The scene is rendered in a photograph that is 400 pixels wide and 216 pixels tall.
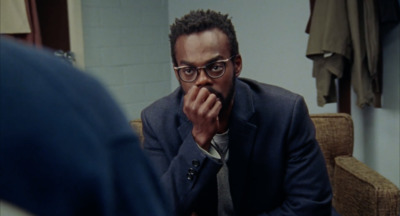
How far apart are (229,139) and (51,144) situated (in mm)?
1248

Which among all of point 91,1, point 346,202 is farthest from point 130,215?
point 91,1

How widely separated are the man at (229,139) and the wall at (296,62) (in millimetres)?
1138

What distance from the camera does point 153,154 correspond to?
1.61 meters

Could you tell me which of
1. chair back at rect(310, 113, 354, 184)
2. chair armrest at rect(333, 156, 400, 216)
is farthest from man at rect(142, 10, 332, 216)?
chair back at rect(310, 113, 354, 184)

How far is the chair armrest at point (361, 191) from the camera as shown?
165 centimetres

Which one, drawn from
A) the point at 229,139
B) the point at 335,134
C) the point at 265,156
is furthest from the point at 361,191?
the point at 229,139

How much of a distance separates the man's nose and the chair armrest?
2.15ft

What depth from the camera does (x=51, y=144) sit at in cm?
31

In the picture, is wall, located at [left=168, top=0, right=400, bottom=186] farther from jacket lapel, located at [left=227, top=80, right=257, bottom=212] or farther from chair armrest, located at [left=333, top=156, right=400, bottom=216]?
jacket lapel, located at [left=227, top=80, right=257, bottom=212]

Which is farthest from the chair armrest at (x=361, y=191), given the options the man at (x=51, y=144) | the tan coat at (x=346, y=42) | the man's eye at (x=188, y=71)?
the man at (x=51, y=144)

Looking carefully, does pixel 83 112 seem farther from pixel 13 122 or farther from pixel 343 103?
pixel 343 103

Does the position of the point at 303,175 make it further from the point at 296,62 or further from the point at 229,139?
the point at 296,62

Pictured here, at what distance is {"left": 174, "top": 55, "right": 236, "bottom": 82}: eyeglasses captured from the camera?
149 centimetres

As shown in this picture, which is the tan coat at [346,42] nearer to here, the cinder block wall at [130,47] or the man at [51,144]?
the cinder block wall at [130,47]
